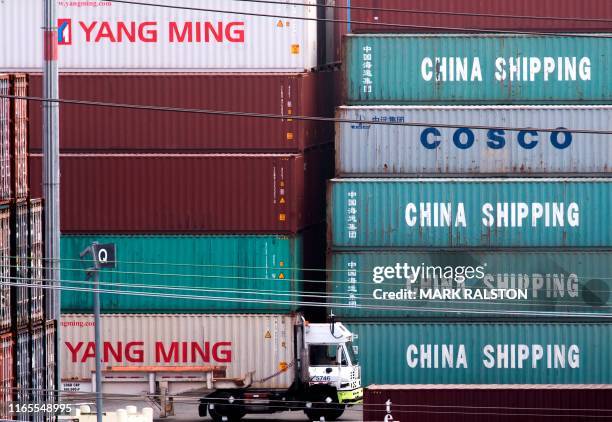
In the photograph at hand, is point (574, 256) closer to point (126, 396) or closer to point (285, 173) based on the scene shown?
point (285, 173)

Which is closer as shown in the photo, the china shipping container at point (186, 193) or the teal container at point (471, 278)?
the china shipping container at point (186, 193)

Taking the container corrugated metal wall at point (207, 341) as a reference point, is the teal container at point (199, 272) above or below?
above

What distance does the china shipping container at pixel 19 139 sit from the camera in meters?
31.5

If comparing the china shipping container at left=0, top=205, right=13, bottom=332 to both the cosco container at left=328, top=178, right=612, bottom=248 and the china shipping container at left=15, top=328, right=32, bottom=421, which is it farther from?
the cosco container at left=328, top=178, right=612, bottom=248

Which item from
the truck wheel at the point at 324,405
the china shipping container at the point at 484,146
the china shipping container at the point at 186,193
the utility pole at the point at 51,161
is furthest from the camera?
the china shipping container at the point at 484,146

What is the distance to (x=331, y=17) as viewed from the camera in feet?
166

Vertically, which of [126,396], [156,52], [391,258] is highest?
[156,52]

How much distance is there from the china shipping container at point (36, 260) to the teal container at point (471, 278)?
13.5 meters

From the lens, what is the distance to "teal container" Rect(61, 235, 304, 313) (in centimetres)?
4472

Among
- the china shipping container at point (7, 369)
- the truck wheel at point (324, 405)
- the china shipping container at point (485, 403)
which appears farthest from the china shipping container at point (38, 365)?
the truck wheel at point (324, 405)

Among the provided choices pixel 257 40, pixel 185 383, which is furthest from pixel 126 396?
pixel 257 40

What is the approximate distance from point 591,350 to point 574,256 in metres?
2.59

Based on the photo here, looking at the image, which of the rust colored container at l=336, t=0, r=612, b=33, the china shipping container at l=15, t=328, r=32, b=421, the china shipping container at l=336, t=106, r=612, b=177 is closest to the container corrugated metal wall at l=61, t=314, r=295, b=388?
the china shipping container at l=336, t=106, r=612, b=177

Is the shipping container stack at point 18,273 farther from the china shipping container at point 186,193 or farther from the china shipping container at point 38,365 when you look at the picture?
the china shipping container at point 186,193
